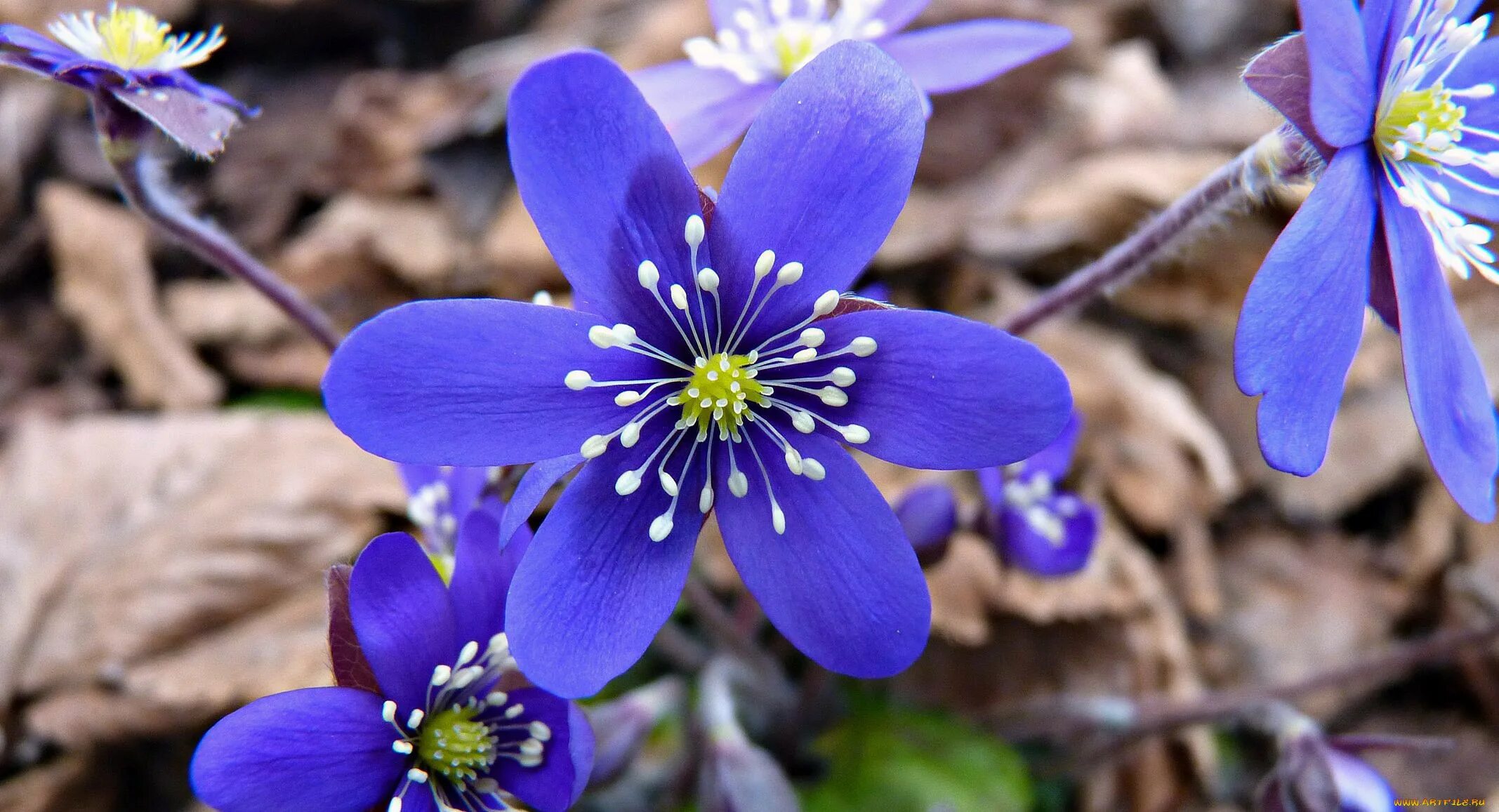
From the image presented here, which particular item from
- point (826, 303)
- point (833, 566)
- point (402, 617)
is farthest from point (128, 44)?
point (833, 566)

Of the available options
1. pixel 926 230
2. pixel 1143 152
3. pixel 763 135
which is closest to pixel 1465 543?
pixel 1143 152

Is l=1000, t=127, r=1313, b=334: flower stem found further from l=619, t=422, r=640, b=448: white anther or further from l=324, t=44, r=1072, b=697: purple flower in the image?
l=619, t=422, r=640, b=448: white anther

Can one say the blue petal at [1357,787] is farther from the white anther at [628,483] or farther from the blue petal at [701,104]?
the blue petal at [701,104]

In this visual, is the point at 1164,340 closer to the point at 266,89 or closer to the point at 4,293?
the point at 266,89

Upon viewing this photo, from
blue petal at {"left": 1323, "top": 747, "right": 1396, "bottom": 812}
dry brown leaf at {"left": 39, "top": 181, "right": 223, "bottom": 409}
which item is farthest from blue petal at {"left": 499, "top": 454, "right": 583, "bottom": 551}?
dry brown leaf at {"left": 39, "top": 181, "right": 223, "bottom": 409}

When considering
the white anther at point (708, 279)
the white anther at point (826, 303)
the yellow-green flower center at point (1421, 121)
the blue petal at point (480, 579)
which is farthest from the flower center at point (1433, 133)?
the blue petal at point (480, 579)

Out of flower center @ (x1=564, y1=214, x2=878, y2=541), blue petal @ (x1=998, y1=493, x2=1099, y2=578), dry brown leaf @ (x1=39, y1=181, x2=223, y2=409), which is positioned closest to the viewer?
flower center @ (x1=564, y1=214, x2=878, y2=541)
